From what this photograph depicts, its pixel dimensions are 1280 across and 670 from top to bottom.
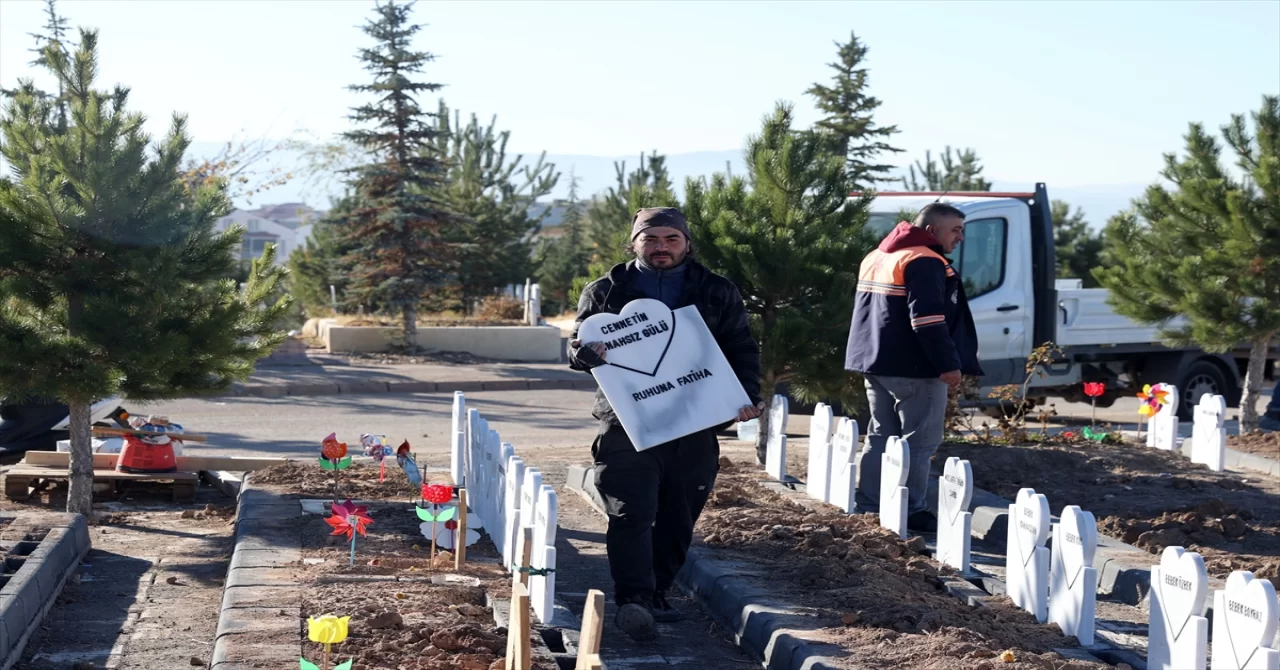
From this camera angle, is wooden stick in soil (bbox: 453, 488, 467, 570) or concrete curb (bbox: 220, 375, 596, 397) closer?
wooden stick in soil (bbox: 453, 488, 467, 570)

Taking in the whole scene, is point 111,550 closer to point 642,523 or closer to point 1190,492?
point 642,523

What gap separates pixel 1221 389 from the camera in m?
15.6

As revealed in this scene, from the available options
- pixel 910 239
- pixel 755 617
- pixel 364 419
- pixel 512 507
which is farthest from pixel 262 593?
pixel 364 419

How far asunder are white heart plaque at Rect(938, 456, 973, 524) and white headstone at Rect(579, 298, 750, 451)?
1.48m

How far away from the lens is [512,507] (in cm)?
644

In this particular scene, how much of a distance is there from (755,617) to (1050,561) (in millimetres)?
1303

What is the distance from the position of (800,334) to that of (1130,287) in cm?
485

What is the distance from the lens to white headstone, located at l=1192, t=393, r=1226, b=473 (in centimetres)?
1062

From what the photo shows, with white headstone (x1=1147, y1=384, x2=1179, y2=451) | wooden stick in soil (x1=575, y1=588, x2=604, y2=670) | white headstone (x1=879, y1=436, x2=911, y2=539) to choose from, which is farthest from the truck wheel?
wooden stick in soil (x1=575, y1=588, x2=604, y2=670)

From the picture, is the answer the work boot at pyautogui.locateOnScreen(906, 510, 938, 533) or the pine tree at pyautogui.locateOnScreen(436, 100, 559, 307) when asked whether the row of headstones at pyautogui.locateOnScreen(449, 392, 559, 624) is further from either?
the pine tree at pyautogui.locateOnScreen(436, 100, 559, 307)

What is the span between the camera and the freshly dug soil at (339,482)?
Result: 8.59 m

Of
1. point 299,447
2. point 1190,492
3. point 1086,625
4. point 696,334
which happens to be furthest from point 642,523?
point 299,447

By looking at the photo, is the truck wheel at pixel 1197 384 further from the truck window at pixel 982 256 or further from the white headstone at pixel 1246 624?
the white headstone at pixel 1246 624

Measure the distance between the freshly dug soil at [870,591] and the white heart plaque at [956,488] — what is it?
27cm
